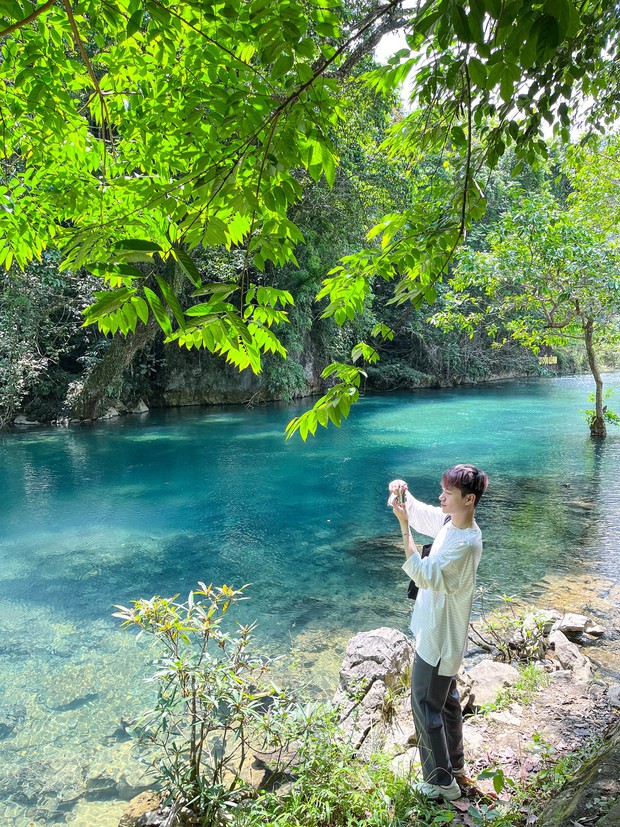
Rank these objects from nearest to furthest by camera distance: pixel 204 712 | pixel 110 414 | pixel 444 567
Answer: pixel 444 567
pixel 204 712
pixel 110 414

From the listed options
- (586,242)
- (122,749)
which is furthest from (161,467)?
(586,242)

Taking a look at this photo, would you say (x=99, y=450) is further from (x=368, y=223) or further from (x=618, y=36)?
(x=618, y=36)

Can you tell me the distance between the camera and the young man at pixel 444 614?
2465 millimetres

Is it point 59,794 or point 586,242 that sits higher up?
point 586,242

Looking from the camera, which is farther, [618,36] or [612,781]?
[618,36]

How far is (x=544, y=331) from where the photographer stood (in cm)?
1263

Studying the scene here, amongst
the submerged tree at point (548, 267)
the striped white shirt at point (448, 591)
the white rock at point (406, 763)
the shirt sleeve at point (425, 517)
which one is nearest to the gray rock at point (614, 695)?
the white rock at point (406, 763)

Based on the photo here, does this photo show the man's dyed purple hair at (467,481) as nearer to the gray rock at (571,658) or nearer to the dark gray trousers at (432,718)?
the dark gray trousers at (432,718)

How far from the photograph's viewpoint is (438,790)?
8.16 ft

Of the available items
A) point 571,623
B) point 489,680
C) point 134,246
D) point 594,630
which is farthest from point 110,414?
point 134,246

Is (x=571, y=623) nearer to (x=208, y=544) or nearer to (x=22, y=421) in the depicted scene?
(x=208, y=544)

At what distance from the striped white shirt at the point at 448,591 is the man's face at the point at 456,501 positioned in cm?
9

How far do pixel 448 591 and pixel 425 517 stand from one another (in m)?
0.50

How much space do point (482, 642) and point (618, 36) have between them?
15.8ft
